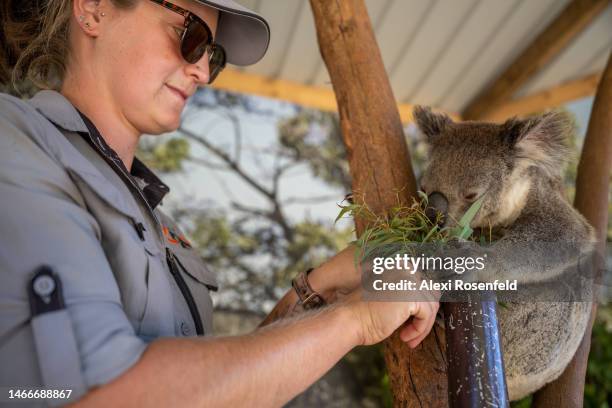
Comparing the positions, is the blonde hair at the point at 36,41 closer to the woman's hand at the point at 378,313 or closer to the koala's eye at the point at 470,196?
the woman's hand at the point at 378,313

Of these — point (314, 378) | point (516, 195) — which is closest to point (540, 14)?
point (516, 195)

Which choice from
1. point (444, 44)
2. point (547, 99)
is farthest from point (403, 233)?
point (547, 99)

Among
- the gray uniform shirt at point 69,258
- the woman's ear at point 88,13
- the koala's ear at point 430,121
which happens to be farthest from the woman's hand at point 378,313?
the koala's ear at point 430,121

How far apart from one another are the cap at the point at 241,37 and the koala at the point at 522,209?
0.69 meters

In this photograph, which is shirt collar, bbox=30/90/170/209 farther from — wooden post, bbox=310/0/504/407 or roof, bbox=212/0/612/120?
roof, bbox=212/0/612/120

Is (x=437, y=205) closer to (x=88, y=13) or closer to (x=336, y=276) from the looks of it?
(x=336, y=276)

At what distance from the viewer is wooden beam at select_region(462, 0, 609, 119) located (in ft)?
10.9

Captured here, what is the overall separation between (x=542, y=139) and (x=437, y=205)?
536 millimetres

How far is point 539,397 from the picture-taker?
1812mm

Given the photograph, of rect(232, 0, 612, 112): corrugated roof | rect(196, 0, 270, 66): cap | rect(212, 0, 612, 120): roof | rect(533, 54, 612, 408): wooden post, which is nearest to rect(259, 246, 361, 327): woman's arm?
rect(196, 0, 270, 66): cap

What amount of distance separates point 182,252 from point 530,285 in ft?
3.48

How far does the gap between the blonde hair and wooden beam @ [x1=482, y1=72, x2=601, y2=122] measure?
11.0 feet

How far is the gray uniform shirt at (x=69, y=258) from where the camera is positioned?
0.79 m

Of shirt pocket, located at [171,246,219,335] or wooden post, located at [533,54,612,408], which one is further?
wooden post, located at [533,54,612,408]
